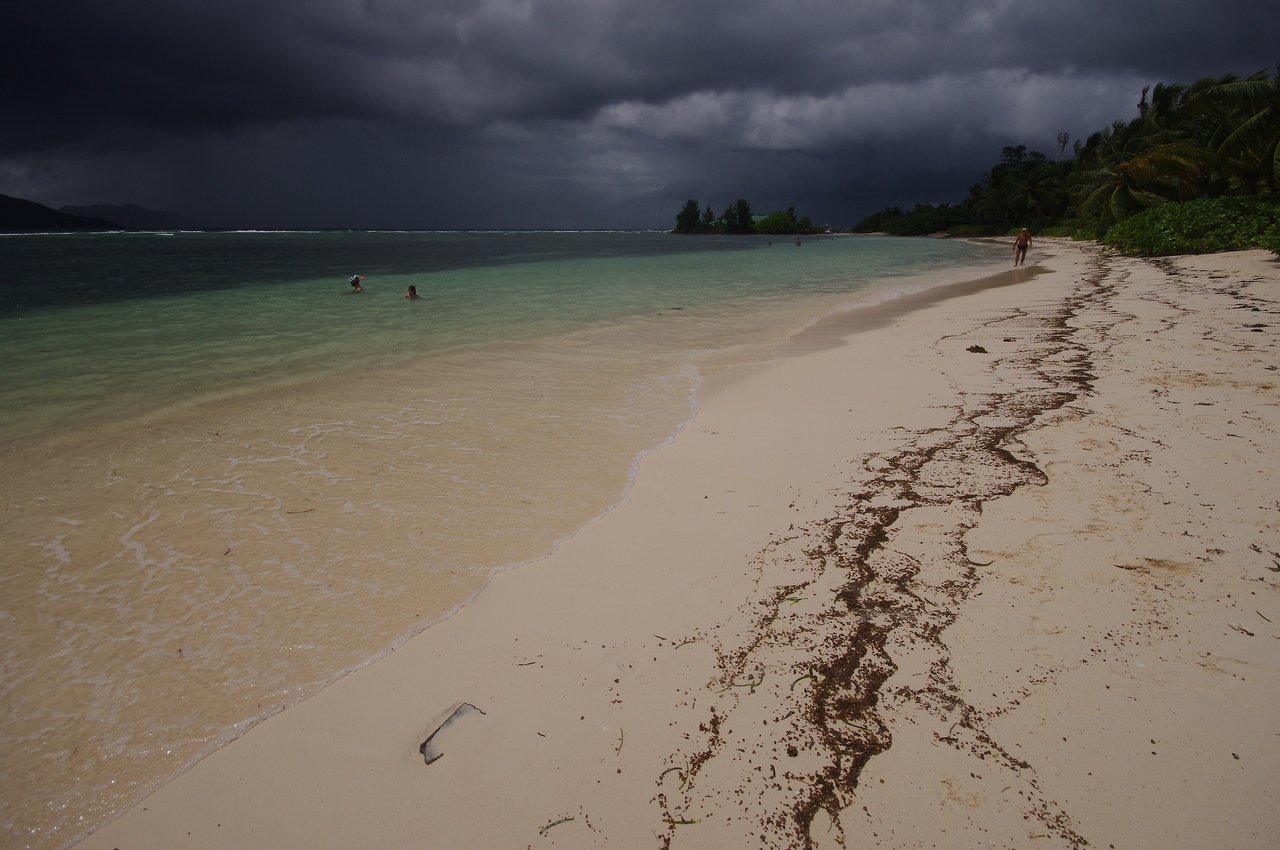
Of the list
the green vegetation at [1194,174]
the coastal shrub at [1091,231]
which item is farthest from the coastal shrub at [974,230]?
the coastal shrub at [1091,231]

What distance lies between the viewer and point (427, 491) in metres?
4.59

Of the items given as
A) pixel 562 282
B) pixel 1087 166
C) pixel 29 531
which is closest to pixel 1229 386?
pixel 29 531

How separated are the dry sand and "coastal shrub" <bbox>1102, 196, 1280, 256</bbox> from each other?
2281cm

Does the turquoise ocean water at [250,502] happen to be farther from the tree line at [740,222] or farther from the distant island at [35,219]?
the distant island at [35,219]

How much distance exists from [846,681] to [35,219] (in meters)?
265

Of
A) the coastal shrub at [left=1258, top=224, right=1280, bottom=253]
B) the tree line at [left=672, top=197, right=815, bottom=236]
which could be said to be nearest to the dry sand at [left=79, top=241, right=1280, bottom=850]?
the coastal shrub at [left=1258, top=224, right=1280, bottom=253]

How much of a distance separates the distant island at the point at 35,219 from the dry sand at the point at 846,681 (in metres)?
237

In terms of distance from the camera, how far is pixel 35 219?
171 m

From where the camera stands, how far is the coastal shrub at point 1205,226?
19.0 meters

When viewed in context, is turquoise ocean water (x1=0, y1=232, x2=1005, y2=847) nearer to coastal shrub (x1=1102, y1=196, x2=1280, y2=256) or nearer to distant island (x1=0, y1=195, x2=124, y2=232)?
coastal shrub (x1=1102, y1=196, x2=1280, y2=256)

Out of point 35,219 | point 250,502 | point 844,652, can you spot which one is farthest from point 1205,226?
point 35,219

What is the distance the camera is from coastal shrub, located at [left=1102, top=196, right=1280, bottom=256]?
19000mm

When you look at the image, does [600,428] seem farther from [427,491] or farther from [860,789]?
[860,789]

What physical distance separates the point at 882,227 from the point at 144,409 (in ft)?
535
